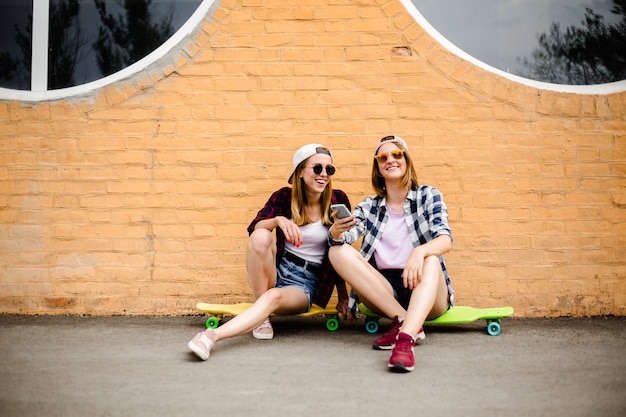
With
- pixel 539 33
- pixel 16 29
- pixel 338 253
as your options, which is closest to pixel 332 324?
pixel 338 253

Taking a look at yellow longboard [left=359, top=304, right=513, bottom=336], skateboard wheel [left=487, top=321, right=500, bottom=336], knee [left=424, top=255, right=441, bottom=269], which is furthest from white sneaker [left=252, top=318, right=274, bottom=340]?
skateboard wheel [left=487, top=321, right=500, bottom=336]

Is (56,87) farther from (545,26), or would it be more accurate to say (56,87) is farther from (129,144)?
(545,26)

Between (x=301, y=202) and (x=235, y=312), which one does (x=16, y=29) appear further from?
(x=235, y=312)

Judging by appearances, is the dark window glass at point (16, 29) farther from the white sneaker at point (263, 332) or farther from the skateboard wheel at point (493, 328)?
the skateboard wheel at point (493, 328)

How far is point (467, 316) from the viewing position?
3.95 metres

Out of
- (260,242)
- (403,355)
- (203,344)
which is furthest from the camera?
(260,242)

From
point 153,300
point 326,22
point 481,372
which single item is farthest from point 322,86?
point 481,372

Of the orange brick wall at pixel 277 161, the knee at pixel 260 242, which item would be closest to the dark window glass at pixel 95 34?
the orange brick wall at pixel 277 161

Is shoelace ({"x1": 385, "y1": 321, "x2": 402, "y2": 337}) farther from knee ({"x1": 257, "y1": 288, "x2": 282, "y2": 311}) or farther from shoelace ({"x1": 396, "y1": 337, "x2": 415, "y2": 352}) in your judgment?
knee ({"x1": 257, "y1": 288, "x2": 282, "y2": 311})

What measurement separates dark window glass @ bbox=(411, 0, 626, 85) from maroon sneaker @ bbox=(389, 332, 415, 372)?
8.08ft

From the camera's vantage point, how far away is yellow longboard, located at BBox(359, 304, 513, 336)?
3.94 metres

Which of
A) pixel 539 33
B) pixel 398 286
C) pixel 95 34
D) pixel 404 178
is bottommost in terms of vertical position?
pixel 398 286

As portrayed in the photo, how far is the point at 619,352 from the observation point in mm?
3533

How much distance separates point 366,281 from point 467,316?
740 millimetres
